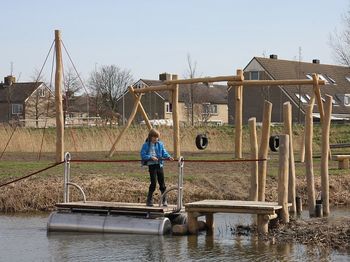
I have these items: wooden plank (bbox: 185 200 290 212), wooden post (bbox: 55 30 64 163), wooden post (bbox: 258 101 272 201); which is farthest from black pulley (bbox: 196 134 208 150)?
wooden plank (bbox: 185 200 290 212)

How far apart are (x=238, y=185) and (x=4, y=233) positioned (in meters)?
8.50

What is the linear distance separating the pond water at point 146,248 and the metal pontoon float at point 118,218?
0.24m

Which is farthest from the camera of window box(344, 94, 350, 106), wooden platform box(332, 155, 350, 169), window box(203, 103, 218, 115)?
window box(203, 103, 218, 115)

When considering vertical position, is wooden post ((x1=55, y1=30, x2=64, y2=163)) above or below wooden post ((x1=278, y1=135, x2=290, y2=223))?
above

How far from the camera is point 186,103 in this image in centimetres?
7919

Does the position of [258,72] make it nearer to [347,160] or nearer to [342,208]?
[347,160]

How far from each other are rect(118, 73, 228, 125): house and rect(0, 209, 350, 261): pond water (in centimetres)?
5720

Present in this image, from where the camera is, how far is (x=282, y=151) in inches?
649

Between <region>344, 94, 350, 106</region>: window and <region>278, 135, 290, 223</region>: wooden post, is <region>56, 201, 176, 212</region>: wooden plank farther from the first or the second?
<region>344, 94, 350, 106</region>: window

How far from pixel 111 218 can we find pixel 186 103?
62738mm

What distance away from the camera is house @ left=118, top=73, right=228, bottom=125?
256ft

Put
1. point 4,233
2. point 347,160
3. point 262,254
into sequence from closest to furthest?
point 262,254 → point 4,233 → point 347,160

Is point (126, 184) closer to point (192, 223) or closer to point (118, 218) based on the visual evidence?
point (118, 218)

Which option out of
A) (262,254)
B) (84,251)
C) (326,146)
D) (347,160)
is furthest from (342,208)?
(84,251)
